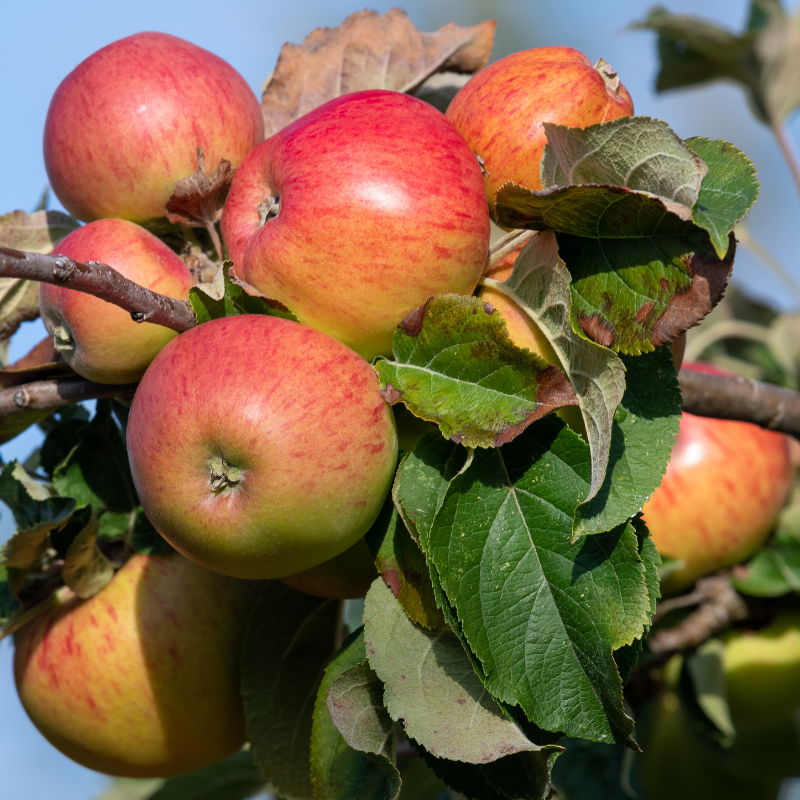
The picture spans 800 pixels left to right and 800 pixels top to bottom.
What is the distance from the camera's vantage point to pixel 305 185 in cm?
79

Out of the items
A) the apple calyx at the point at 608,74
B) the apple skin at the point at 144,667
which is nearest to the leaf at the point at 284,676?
the apple skin at the point at 144,667

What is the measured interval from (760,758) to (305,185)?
1.68m

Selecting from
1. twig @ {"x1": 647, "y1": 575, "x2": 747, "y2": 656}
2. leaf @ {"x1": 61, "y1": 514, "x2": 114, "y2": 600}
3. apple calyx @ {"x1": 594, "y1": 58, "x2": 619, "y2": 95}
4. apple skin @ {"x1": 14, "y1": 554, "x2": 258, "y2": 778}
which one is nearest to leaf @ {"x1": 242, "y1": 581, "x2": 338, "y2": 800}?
apple skin @ {"x1": 14, "y1": 554, "x2": 258, "y2": 778}

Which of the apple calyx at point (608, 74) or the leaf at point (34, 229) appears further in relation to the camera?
the leaf at point (34, 229)

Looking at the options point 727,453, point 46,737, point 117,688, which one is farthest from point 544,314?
point 727,453

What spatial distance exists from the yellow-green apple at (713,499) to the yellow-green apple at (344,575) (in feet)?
2.75

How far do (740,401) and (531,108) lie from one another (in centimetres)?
67

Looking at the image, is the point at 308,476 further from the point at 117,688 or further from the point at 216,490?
the point at 117,688

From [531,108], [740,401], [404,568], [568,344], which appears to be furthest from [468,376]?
[740,401]

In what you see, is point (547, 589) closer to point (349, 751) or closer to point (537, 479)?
point (537, 479)

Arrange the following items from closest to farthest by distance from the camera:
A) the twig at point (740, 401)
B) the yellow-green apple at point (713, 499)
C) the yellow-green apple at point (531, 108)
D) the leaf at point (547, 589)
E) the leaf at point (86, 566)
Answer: the leaf at point (547, 589) → the yellow-green apple at point (531, 108) → the leaf at point (86, 566) → the twig at point (740, 401) → the yellow-green apple at point (713, 499)

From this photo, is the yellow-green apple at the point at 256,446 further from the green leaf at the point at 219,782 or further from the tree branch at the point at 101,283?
the green leaf at the point at 219,782

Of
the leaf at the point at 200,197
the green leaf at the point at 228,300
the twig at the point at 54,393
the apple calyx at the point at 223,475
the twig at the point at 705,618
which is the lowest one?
the twig at the point at 705,618

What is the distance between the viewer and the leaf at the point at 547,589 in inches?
29.1
